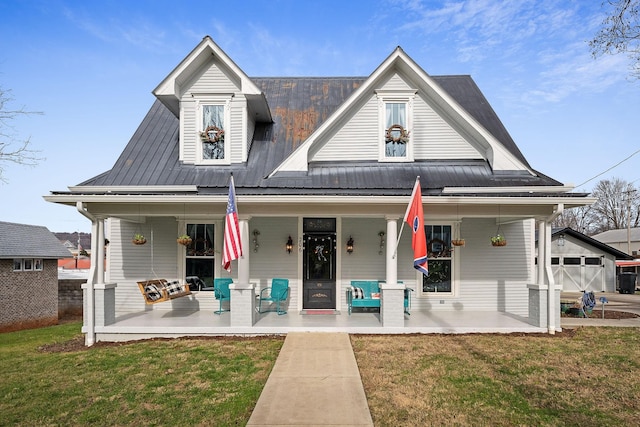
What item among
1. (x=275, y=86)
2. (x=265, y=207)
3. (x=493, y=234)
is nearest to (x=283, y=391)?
(x=265, y=207)

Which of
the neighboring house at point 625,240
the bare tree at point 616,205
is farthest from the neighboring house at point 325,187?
the bare tree at point 616,205

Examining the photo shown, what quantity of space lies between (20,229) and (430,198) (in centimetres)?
1882

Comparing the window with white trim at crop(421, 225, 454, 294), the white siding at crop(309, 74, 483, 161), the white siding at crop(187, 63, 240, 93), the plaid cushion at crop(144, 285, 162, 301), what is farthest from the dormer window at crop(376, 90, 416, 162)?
the plaid cushion at crop(144, 285, 162, 301)

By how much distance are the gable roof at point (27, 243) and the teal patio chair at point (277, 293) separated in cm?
1228

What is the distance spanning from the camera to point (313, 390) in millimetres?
5402

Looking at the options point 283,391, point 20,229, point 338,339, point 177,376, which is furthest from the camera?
point 20,229

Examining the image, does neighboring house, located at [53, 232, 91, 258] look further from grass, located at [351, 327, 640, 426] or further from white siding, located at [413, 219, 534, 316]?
grass, located at [351, 327, 640, 426]

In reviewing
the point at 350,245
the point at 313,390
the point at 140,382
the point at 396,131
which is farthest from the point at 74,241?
the point at 313,390

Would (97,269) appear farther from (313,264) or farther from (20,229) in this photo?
(20,229)

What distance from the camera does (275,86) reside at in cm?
1316

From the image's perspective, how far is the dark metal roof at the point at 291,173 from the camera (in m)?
9.57

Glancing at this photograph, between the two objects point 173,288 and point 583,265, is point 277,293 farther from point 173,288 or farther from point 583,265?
point 583,265

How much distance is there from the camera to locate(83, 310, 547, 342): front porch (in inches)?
338

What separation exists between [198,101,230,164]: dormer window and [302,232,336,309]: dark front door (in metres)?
3.12
